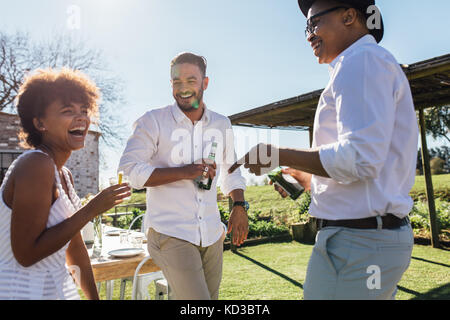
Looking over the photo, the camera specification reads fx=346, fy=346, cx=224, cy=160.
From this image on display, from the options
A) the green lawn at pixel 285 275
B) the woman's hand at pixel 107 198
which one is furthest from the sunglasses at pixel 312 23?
the green lawn at pixel 285 275

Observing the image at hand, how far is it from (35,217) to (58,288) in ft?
1.35

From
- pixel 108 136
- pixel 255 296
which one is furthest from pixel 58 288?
pixel 108 136

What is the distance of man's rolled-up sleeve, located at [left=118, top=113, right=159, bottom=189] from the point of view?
219cm

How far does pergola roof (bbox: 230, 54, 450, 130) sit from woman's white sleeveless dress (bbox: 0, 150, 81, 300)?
18.8ft

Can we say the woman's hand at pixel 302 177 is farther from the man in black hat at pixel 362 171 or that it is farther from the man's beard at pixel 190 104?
the man's beard at pixel 190 104

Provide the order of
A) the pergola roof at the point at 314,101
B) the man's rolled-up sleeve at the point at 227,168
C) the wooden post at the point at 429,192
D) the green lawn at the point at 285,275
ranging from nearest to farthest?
the man's rolled-up sleeve at the point at 227,168
the green lawn at the point at 285,275
the pergola roof at the point at 314,101
the wooden post at the point at 429,192

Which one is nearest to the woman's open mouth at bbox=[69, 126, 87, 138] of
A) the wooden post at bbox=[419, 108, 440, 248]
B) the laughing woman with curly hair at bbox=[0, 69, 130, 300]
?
the laughing woman with curly hair at bbox=[0, 69, 130, 300]

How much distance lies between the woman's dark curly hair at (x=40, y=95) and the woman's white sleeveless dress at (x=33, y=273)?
0.27 meters

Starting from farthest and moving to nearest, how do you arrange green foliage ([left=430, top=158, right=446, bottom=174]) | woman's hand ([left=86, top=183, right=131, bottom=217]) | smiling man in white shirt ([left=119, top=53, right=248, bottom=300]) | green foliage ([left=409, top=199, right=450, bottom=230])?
1. green foliage ([left=430, top=158, right=446, bottom=174])
2. green foliage ([left=409, top=199, right=450, bottom=230])
3. smiling man in white shirt ([left=119, top=53, right=248, bottom=300])
4. woman's hand ([left=86, top=183, right=131, bottom=217])

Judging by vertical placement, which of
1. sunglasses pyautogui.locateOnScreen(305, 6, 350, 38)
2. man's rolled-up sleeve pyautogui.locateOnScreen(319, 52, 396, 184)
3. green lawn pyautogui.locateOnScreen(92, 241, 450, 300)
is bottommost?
green lawn pyautogui.locateOnScreen(92, 241, 450, 300)

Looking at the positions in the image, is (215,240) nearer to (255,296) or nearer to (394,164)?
(394,164)

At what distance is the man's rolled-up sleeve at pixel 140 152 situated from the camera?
2.19 m

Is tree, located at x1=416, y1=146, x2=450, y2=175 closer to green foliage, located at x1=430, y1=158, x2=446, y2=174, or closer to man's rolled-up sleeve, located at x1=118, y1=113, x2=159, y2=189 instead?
green foliage, located at x1=430, y1=158, x2=446, y2=174
